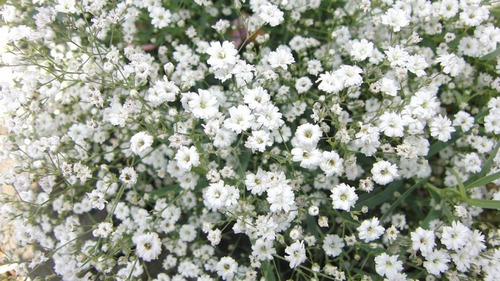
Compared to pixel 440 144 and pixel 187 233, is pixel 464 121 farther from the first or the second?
pixel 187 233

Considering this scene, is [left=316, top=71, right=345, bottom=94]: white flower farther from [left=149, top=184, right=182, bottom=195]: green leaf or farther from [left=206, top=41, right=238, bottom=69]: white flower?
[left=149, top=184, right=182, bottom=195]: green leaf

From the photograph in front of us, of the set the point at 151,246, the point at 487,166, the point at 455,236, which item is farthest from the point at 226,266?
the point at 487,166

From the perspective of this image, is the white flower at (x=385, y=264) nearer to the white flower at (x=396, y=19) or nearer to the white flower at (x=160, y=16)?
the white flower at (x=396, y=19)

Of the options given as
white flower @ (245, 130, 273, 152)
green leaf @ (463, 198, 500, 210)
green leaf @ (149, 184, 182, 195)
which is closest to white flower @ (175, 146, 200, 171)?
white flower @ (245, 130, 273, 152)

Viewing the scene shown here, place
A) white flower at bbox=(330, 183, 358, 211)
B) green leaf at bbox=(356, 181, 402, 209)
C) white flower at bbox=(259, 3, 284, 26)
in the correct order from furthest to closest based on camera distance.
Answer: green leaf at bbox=(356, 181, 402, 209), white flower at bbox=(259, 3, 284, 26), white flower at bbox=(330, 183, 358, 211)

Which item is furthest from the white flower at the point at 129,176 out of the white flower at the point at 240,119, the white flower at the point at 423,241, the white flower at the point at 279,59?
the white flower at the point at 423,241

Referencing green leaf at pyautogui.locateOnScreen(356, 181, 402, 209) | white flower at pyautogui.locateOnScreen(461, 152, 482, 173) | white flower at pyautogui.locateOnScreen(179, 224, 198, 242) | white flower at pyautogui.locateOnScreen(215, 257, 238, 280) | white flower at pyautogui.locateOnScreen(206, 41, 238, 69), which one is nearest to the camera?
white flower at pyautogui.locateOnScreen(206, 41, 238, 69)

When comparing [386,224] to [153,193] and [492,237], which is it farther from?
[153,193]
